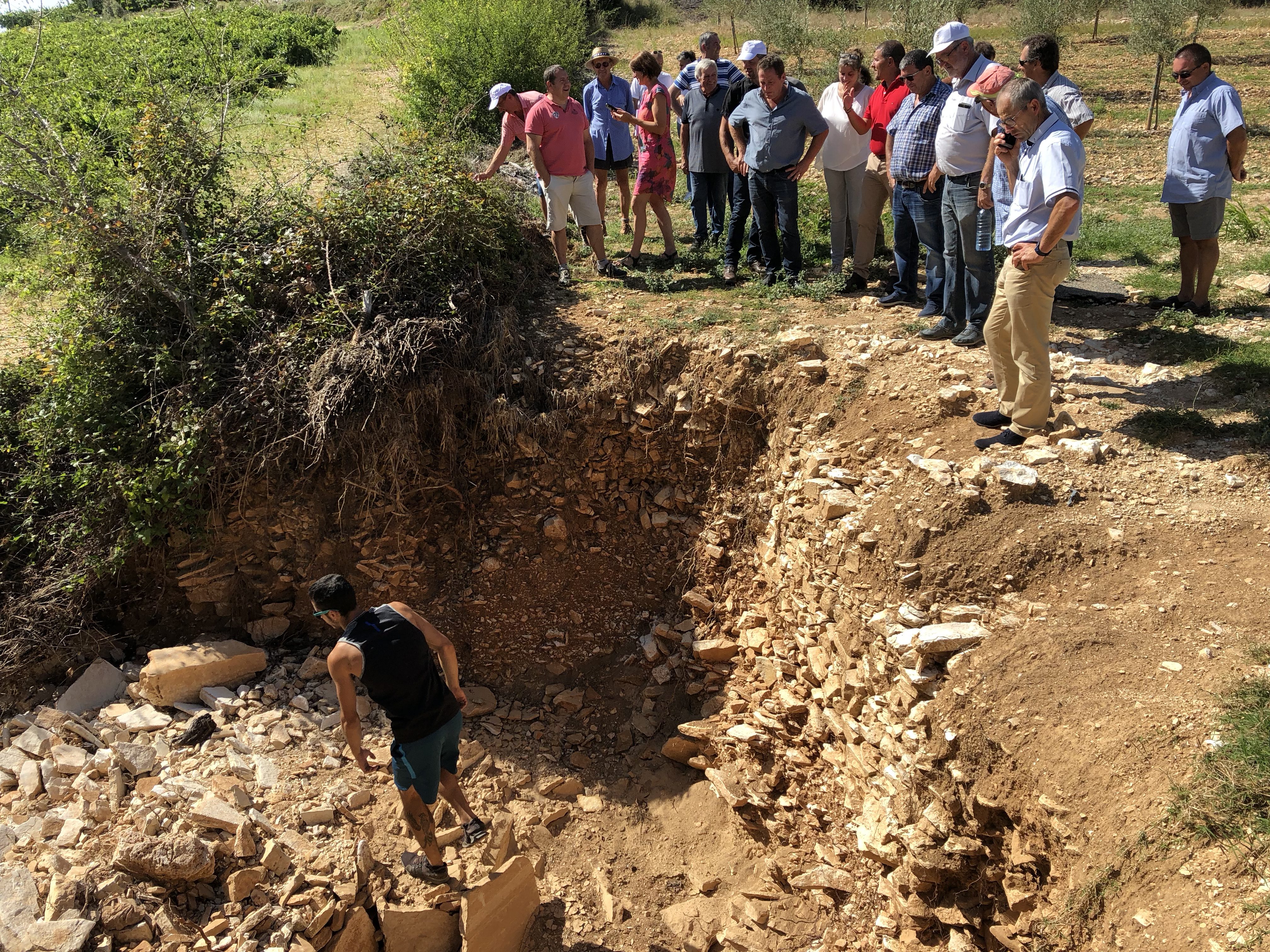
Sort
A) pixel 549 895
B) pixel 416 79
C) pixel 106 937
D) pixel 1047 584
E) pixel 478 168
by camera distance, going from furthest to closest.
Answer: pixel 416 79, pixel 478 168, pixel 549 895, pixel 1047 584, pixel 106 937

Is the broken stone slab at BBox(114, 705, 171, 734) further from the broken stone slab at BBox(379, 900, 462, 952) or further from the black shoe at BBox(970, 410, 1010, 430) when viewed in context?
the black shoe at BBox(970, 410, 1010, 430)

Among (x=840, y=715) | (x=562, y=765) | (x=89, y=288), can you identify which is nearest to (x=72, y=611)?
(x=89, y=288)

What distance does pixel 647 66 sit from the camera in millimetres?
7145

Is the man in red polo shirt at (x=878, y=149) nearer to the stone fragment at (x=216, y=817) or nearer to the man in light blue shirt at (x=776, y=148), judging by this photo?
the man in light blue shirt at (x=776, y=148)

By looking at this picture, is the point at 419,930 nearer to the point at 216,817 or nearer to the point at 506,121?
the point at 216,817

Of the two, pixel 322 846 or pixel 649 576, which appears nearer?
pixel 322 846

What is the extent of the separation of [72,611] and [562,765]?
11.2 feet

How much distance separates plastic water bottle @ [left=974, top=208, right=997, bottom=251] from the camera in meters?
5.12

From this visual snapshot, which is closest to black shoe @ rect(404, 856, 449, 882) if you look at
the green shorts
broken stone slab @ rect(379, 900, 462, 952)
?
broken stone slab @ rect(379, 900, 462, 952)

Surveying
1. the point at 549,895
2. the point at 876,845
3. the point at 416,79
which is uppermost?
the point at 416,79

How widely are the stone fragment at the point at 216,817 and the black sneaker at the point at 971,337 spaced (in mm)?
5151

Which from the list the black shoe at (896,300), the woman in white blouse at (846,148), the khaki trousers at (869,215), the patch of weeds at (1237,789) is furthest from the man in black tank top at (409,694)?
the khaki trousers at (869,215)

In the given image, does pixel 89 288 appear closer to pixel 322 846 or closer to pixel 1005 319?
pixel 322 846

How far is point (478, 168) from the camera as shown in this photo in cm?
775
